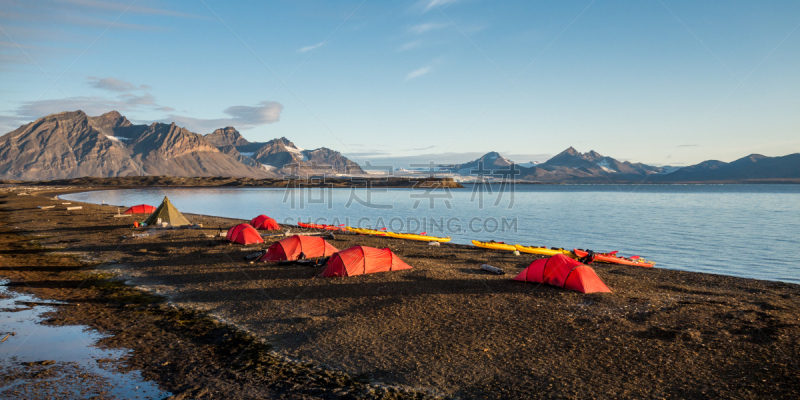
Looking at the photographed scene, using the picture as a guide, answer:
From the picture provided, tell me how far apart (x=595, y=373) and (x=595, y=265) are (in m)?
14.5

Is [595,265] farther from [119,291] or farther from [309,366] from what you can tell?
[119,291]

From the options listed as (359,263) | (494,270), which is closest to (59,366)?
(359,263)

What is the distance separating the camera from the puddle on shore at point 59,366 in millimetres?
8094

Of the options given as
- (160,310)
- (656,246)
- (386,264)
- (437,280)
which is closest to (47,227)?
(160,310)

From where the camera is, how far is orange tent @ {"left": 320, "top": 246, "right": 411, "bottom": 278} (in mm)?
17312

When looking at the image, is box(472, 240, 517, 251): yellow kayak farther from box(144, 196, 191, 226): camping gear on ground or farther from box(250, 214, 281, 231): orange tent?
box(144, 196, 191, 226): camping gear on ground

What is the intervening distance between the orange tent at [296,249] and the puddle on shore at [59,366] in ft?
30.0

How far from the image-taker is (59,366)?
9.21m

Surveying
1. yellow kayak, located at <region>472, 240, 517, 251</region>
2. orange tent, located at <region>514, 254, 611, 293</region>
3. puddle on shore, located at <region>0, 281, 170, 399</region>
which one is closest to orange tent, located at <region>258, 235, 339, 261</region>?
puddle on shore, located at <region>0, 281, 170, 399</region>

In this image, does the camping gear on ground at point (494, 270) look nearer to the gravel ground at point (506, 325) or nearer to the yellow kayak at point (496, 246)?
the gravel ground at point (506, 325)

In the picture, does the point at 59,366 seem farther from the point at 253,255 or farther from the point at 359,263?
the point at 253,255

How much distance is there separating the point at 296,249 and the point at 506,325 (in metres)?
11.7

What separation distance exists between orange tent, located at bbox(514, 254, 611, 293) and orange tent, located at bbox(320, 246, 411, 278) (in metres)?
5.60

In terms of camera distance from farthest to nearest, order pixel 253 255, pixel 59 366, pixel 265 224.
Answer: pixel 265 224, pixel 253 255, pixel 59 366
